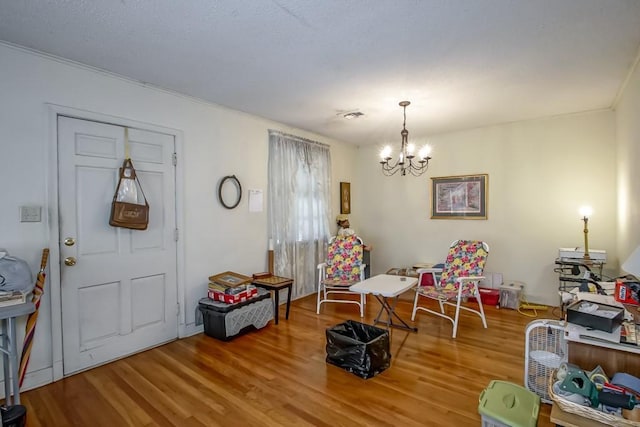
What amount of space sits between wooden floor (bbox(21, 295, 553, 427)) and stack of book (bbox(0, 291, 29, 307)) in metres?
0.74

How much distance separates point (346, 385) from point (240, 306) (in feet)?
4.46

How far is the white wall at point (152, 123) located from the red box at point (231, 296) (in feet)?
0.70

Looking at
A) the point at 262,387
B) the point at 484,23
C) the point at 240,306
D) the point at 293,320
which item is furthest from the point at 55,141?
the point at 484,23

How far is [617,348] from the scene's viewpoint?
1.53 metres

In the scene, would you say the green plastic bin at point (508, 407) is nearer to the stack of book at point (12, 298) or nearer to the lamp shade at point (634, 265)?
the lamp shade at point (634, 265)

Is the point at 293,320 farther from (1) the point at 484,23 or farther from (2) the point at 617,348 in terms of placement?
(1) the point at 484,23

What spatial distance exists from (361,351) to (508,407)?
1.06 m

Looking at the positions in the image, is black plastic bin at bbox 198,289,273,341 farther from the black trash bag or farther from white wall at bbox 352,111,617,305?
white wall at bbox 352,111,617,305

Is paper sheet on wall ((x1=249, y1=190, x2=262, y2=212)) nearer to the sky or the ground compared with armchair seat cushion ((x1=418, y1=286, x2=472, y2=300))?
nearer to the sky

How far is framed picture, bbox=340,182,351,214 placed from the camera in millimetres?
5488

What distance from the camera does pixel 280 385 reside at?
241 centimetres

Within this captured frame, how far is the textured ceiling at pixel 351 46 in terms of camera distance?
1898mm

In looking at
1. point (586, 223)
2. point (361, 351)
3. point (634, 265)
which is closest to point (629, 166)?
point (586, 223)

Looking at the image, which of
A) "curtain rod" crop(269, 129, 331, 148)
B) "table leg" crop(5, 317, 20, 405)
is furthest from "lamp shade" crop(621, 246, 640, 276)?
"curtain rod" crop(269, 129, 331, 148)
